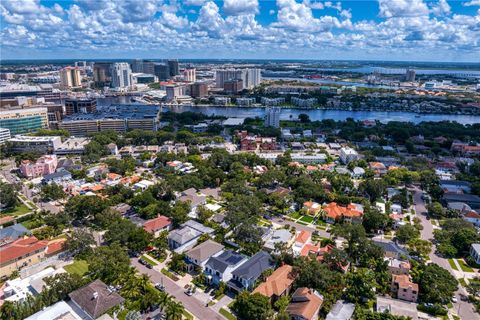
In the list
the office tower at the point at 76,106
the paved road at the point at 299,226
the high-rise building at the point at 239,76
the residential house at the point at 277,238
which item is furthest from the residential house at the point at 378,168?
the high-rise building at the point at 239,76

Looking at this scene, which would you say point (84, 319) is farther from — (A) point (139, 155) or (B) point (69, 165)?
(A) point (139, 155)

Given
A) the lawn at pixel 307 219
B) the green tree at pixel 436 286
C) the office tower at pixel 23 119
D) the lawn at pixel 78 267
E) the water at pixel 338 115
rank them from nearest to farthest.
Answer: the green tree at pixel 436 286, the lawn at pixel 78 267, the lawn at pixel 307 219, the office tower at pixel 23 119, the water at pixel 338 115

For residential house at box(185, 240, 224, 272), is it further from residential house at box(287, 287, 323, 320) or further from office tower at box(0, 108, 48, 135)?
office tower at box(0, 108, 48, 135)

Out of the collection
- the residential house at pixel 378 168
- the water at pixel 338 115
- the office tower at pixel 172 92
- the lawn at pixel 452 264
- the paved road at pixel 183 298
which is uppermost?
the office tower at pixel 172 92

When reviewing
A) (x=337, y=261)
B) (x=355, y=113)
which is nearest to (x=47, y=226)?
(x=337, y=261)

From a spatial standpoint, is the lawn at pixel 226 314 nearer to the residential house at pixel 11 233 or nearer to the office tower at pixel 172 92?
the residential house at pixel 11 233

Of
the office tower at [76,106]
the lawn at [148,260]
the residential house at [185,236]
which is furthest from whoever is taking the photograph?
the office tower at [76,106]
